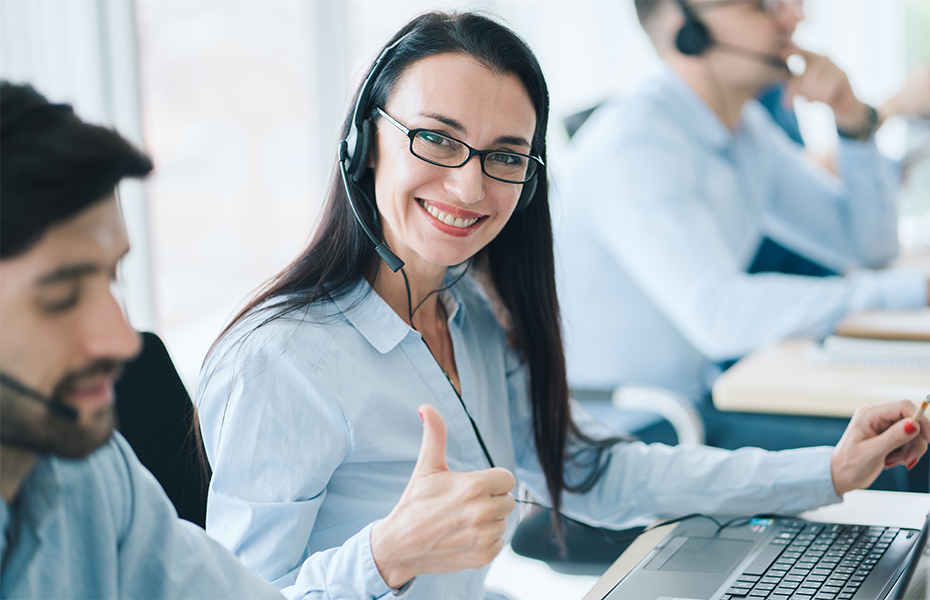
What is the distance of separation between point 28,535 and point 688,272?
1584mm

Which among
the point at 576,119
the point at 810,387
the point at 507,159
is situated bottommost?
the point at 810,387

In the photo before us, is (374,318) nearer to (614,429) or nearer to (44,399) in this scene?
(44,399)

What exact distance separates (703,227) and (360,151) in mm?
1129

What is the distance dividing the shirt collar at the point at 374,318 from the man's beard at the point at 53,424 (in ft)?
1.55

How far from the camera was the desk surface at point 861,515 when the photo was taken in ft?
3.28

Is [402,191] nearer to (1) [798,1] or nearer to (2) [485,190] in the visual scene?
(2) [485,190]

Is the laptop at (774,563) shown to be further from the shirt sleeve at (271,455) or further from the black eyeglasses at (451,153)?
the black eyeglasses at (451,153)

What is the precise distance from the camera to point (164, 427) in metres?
1.02

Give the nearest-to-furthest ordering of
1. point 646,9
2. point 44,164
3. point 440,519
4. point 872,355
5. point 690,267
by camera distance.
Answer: point 44,164 < point 440,519 < point 872,355 < point 690,267 < point 646,9

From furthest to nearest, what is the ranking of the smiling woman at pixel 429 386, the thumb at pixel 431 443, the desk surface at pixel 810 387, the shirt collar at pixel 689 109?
the shirt collar at pixel 689 109
the desk surface at pixel 810 387
the smiling woman at pixel 429 386
the thumb at pixel 431 443

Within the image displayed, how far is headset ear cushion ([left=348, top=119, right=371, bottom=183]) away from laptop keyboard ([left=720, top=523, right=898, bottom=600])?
0.61m

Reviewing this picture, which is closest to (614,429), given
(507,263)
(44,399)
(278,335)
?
(507,263)

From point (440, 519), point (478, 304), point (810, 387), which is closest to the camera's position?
point (440, 519)

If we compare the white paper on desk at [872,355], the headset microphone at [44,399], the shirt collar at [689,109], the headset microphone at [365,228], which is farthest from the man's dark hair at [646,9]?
the headset microphone at [44,399]
